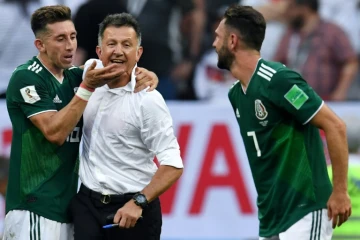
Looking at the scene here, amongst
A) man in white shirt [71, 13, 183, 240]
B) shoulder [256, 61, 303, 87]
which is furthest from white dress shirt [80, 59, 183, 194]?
shoulder [256, 61, 303, 87]

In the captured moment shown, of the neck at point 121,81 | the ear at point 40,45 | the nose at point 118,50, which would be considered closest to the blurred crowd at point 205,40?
the ear at point 40,45

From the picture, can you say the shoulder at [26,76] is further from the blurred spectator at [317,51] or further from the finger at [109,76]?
the blurred spectator at [317,51]

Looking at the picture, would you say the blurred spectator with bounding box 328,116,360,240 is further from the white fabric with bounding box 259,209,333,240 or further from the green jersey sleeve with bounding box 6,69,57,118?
the green jersey sleeve with bounding box 6,69,57,118

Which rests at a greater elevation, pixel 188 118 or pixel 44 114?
pixel 44 114

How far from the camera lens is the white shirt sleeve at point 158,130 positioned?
223 inches

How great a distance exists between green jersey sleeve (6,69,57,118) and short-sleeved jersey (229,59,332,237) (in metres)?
1.24

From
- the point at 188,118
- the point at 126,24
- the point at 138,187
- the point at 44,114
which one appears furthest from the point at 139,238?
the point at 188,118

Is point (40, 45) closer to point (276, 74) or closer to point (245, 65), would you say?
point (245, 65)

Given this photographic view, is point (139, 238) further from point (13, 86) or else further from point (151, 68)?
point (151, 68)

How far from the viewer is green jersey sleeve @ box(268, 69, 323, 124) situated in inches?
215

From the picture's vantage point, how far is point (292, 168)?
561 centimetres

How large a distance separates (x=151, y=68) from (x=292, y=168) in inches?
195

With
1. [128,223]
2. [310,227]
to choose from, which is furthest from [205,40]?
[128,223]

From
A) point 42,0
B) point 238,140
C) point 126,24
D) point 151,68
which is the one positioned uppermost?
point 126,24
